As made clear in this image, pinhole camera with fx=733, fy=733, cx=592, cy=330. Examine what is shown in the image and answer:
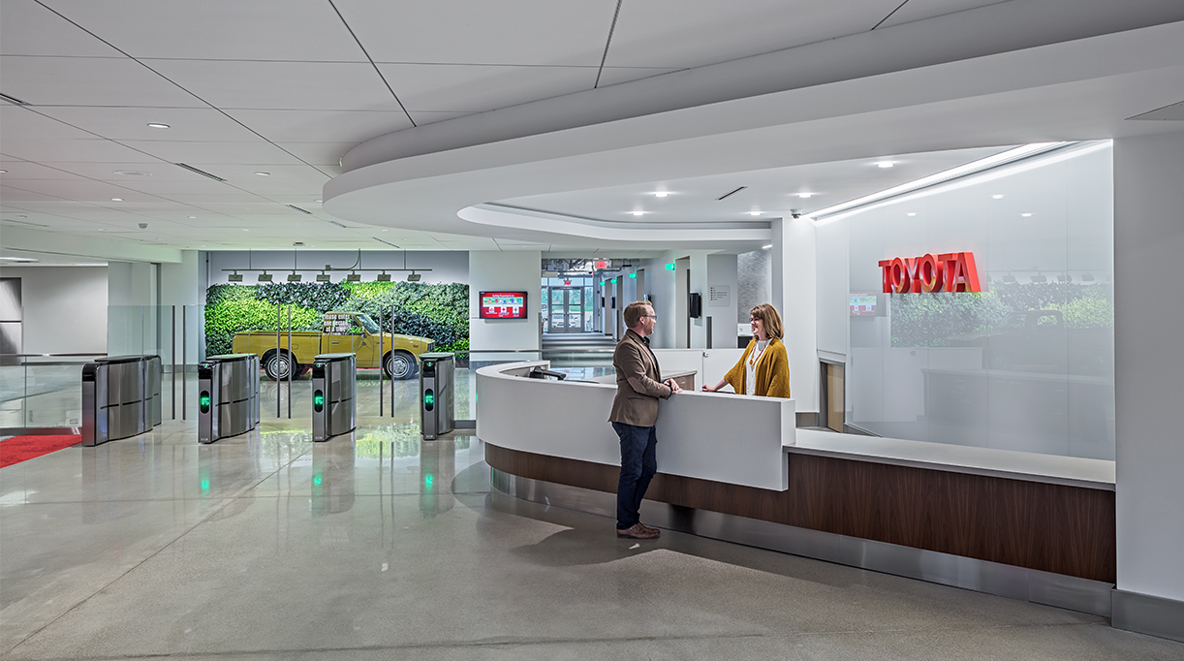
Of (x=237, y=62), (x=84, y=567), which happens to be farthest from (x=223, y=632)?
(x=237, y=62)

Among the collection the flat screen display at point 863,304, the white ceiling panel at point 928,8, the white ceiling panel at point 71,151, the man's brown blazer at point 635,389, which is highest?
the white ceiling panel at point 71,151

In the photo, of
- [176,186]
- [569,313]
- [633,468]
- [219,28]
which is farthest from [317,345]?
[569,313]

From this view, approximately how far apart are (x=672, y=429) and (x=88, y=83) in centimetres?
388

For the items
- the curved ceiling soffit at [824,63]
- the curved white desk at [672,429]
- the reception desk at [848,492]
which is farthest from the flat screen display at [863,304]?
the curved ceiling soffit at [824,63]

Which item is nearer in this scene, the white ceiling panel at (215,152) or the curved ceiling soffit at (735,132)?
the curved ceiling soffit at (735,132)

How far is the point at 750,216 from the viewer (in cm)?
909

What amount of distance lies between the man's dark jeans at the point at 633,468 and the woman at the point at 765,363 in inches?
36.8

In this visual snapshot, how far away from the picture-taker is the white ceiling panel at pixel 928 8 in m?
2.83

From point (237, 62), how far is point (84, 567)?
3.03 meters

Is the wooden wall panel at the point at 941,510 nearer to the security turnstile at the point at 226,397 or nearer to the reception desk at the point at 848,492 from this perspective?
the reception desk at the point at 848,492

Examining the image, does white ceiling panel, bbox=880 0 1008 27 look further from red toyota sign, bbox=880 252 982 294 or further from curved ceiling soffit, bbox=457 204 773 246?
curved ceiling soffit, bbox=457 204 773 246

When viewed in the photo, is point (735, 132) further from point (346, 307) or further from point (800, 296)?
point (346, 307)

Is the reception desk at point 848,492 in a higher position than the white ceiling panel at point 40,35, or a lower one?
lower

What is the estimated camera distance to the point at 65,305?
61.3 ft
